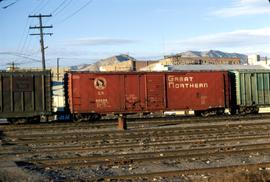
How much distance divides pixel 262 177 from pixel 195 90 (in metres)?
23.2

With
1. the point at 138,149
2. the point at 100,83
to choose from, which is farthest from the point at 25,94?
the point at 138,149

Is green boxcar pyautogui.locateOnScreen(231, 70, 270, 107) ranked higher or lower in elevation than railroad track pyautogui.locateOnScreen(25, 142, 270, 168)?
higher

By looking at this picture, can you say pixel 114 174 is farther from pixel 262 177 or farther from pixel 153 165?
pixel 262 177

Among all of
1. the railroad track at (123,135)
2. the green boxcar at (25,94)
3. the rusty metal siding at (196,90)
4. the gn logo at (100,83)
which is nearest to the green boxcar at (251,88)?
the rusty metal siding at (196,90)

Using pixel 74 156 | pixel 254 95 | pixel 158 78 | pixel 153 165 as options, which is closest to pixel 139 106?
pixel 158 78

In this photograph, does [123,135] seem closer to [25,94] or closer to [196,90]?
[25,94]

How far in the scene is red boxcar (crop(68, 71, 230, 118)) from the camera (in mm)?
31281

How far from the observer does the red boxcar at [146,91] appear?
31.3m

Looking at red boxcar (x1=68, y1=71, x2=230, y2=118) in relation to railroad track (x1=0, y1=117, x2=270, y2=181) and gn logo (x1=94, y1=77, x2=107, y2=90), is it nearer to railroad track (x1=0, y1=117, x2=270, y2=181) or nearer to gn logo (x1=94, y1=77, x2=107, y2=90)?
gn logo (x1=94, y1=77, x2=107, y2=90)

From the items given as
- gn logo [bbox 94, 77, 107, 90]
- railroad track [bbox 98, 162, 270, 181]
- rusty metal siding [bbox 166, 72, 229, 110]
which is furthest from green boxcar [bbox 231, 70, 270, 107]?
railroad track [bbox 98, 162, 270, 181]

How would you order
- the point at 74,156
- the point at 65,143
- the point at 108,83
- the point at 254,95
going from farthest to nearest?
1. the point at 254,95
2. the point at 108,83
3. the point at 65,143
4. the point at 74,156

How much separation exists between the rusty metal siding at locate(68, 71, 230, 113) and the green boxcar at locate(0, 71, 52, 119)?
5.48 ft

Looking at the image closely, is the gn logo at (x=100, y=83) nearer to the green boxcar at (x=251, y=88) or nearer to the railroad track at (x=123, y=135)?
the railroad track at (x=123, y=135)

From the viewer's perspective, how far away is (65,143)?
779 inches
